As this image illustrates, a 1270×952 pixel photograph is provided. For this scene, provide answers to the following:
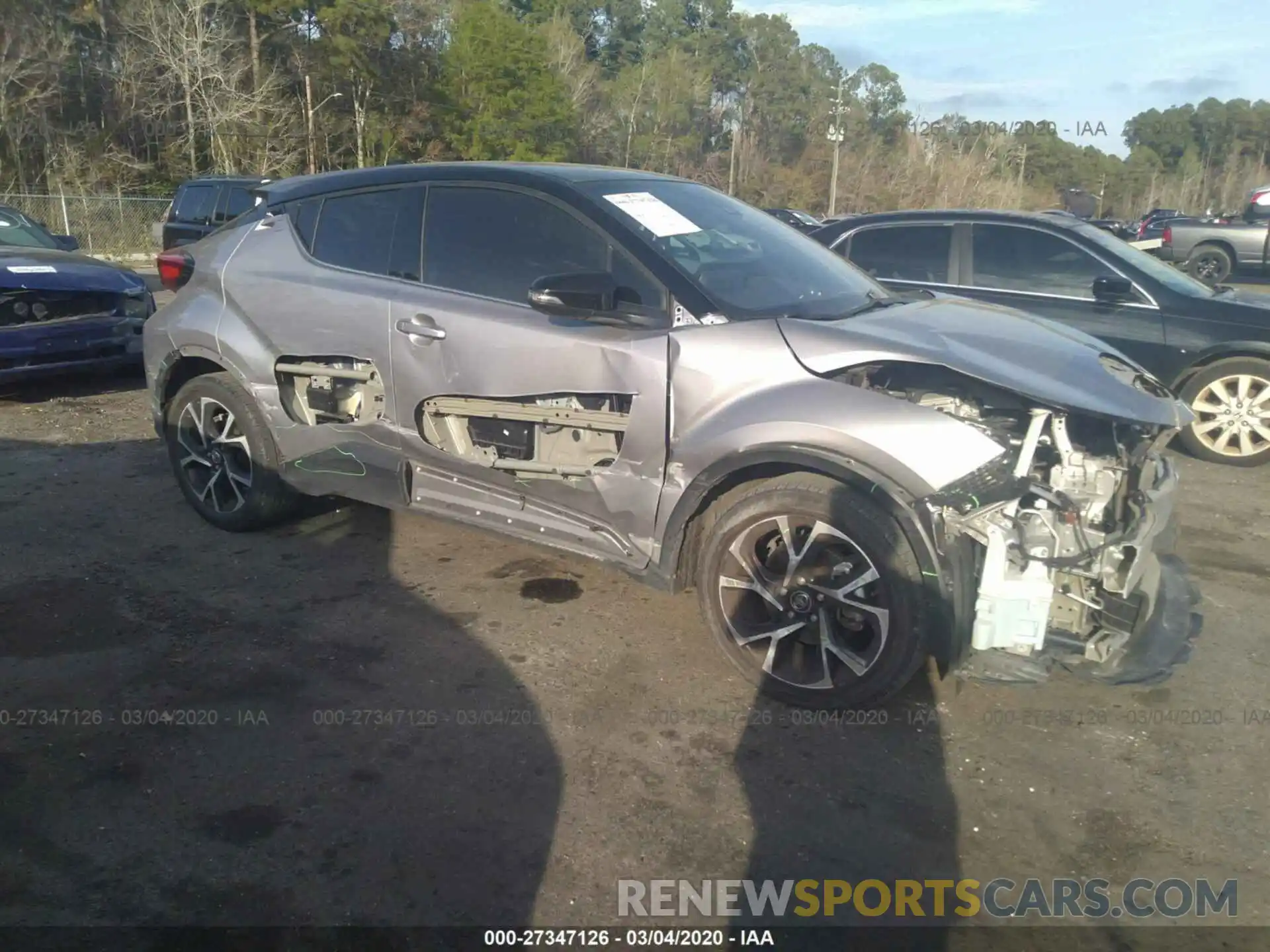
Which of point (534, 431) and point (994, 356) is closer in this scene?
point (994, 356)

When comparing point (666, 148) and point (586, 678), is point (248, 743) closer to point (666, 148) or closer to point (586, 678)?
point (586, 678)

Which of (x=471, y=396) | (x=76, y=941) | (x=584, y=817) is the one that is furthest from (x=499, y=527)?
(x=76, y=941)

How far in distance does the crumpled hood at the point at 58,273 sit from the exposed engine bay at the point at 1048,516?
678 cm

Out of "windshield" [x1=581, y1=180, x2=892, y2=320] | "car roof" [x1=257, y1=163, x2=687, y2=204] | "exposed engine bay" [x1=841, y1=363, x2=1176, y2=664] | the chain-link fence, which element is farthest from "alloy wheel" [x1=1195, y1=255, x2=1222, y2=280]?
the chain-link fence

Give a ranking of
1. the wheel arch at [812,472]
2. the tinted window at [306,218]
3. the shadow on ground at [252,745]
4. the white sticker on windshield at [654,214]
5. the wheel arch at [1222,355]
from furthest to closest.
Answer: the wheel arch at [1222,355]
the tinted window at [306,218]
the white sticker on windshield at [654,214]
the wheel arch at [812,472]
the shadow on ground at [252,745]

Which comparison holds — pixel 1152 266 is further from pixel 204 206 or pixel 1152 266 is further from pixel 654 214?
pixel 204 206

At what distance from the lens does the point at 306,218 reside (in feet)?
16.3

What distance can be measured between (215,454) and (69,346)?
138 inches

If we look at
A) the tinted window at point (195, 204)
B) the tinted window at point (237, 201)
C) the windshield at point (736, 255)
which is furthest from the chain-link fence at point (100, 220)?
the windshield at point (736, 255)

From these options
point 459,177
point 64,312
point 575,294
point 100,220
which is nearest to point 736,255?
point 575,294

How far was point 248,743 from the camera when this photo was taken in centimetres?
345

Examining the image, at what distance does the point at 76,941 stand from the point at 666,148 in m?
56.9

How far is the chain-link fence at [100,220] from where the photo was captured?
87.0 feet

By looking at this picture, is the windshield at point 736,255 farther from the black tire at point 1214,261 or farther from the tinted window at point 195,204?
the black tire at point 1214,261
